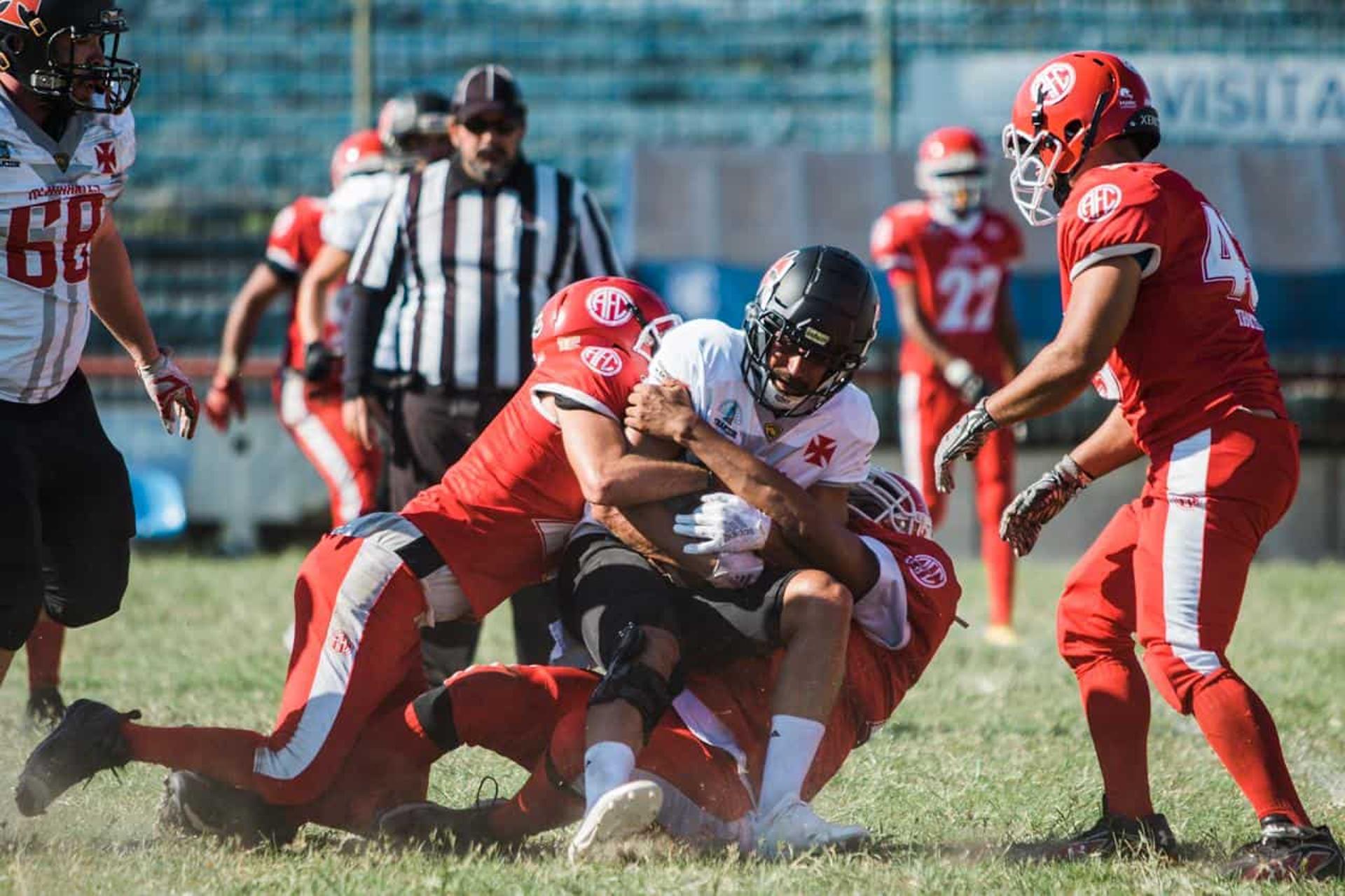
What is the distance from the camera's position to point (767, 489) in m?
3.67

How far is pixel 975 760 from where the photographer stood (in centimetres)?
464

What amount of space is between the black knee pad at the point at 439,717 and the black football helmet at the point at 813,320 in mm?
888

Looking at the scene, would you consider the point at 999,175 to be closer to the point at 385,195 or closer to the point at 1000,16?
the point at 1000,16

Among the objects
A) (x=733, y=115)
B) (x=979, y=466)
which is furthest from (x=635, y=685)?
(x=733, y=115)

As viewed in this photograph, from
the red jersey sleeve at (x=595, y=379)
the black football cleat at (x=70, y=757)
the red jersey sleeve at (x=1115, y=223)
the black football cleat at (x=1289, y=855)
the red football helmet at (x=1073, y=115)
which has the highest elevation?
the red football helmet at (x=1073, y=115)

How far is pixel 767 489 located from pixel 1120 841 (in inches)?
38.8

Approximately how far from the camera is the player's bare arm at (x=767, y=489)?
3.67m

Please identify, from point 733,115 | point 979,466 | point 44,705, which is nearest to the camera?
point 44,705

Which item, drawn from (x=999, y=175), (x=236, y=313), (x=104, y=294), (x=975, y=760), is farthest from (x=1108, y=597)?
(x=999, y=175)

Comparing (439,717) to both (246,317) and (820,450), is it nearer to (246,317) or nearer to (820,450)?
(820,450)

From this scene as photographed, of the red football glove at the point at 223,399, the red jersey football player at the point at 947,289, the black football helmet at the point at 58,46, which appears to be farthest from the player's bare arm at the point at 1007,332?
the black football helmet at the point at 58,46

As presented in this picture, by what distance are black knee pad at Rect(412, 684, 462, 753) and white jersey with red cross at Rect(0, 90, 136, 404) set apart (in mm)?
1077

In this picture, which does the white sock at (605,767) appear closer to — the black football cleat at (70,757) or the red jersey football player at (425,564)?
the red jersey football player at (425,564)

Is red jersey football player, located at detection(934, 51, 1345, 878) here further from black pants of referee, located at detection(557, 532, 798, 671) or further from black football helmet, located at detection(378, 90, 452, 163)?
black football helmet, located at detection(378, 90, 452, 163)
